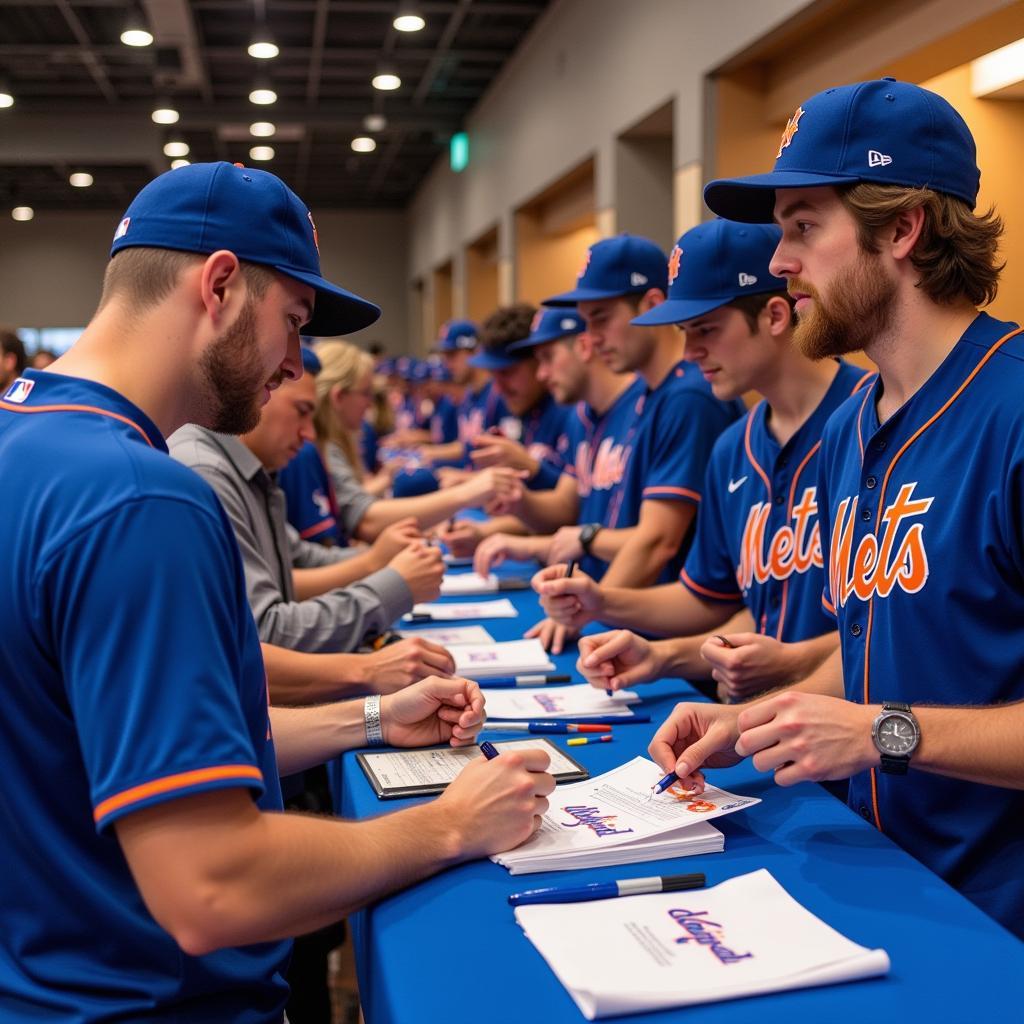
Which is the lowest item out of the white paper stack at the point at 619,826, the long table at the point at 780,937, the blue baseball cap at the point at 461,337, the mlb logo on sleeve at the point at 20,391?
the long table at the point at 780,937

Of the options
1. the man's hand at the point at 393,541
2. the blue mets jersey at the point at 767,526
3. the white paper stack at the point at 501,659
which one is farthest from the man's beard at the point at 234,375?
the man's hand at the point at 393,541

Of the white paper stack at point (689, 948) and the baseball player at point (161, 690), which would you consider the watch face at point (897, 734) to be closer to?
the white paper stack at point (689, 948)

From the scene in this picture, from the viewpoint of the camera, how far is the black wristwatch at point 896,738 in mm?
1340

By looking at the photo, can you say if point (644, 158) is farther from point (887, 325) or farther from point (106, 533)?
point (106, 533)

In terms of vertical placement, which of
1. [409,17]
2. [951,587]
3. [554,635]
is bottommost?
[554,635]

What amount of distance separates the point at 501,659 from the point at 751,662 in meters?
→ 0.69

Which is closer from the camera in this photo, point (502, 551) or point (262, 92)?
point (502, 551)

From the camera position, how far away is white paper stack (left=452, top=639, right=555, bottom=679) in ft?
7.43

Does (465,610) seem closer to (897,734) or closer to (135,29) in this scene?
(897,734)

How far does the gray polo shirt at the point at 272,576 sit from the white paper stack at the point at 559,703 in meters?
0.44

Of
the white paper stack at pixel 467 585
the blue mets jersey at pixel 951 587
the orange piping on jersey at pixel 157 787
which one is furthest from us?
the white paper stack at pixel 467 585

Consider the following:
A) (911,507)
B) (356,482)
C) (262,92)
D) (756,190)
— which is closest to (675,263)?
(756,190)

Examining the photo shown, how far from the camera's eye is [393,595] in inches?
98.6

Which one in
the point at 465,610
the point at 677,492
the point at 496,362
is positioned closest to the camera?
the point at 677,492
